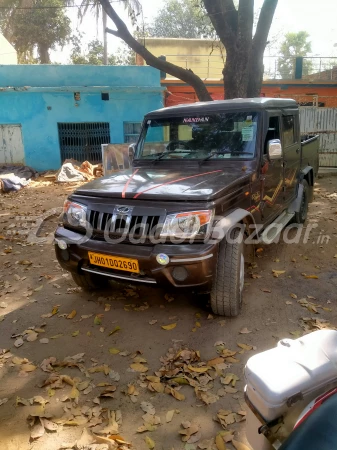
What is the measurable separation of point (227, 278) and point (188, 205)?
75 centimetres

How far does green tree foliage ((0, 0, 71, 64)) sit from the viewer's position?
854 inches

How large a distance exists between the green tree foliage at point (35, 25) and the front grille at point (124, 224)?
22.1m

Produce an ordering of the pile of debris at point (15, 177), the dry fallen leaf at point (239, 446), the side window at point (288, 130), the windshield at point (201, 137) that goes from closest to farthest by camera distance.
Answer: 1. the dry fallen leaf at point (239, 446)
2. the windshield at point (201, 137)
3. the side window at point (288, 130)
4. the pile of debris at point (15, 177)

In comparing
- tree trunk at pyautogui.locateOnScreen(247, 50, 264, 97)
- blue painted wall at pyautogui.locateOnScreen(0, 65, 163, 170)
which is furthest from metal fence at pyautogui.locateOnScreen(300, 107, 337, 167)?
blue painted wall at pyautogui.locateOnScreen(0, 65, 163, 170)

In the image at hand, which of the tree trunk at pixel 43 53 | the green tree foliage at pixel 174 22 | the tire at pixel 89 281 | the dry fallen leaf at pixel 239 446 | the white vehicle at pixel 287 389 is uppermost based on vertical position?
the green tree foliage at pixel 174 22

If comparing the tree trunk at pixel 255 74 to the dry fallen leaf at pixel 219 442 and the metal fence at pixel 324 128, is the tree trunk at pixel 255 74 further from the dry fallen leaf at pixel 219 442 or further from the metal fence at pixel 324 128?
the dry fallen leaf at pixel 219 442

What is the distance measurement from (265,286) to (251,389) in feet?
9.09

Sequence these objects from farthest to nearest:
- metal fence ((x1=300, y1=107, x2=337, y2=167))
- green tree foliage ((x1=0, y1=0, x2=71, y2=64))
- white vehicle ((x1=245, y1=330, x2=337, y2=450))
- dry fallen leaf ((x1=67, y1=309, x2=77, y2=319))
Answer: green tree foliage ((x1=0, y1=0, x2=71, y2=64)), metal fence ((x1=300, y1=107, x2=337, y2=167)), dry fallen leaf ((x1=67, y1=309, x2=77, y2=319)), white vehicle ((x1=245, y1=330, x2=337, y2=450))

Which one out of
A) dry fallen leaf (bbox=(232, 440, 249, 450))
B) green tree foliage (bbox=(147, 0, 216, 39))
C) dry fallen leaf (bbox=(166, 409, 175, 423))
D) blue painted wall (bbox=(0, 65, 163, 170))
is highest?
green tree foliage (bbox=(147, 0, 216, 39))

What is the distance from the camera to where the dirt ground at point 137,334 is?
7.88ft

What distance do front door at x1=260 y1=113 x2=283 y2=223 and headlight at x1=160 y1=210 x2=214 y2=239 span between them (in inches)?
52.2

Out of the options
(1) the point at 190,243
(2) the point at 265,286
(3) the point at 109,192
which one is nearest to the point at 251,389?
(1) the point at 190,243

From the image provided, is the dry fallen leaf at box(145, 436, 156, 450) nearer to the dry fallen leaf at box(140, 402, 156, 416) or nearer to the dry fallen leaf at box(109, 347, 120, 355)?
the dry fallen leaf at box(140, 402, 156, 416)

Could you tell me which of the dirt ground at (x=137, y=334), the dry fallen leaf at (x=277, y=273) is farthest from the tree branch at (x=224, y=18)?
the dry fallen leaf at (x=277, y=273)
